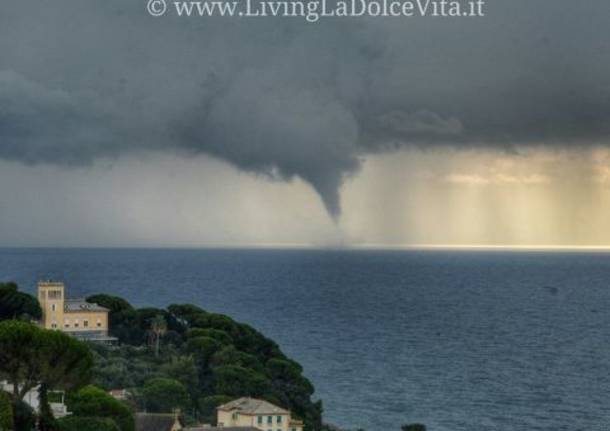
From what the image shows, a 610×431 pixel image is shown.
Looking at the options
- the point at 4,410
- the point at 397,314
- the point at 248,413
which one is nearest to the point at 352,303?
the point at 397,314

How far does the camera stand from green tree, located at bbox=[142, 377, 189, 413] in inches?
2357

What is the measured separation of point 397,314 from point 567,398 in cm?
8205

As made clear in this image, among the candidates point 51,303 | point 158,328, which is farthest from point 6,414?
point 51,303

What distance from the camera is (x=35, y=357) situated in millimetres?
43125

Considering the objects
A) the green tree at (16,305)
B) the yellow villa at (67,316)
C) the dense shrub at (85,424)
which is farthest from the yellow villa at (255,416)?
the yellow villa at (67,316)

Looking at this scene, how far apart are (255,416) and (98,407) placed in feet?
33.8

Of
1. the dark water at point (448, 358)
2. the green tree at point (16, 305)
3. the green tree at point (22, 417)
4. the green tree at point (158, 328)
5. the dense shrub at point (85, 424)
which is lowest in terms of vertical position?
the dark water at point (448, 358)

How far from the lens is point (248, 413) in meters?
55.3

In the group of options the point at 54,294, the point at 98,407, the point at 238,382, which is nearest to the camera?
the point at 98,407

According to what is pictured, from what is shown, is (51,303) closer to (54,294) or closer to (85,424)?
(54,294)

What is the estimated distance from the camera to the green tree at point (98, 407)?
47625mm

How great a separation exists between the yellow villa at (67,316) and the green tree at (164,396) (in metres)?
20.9

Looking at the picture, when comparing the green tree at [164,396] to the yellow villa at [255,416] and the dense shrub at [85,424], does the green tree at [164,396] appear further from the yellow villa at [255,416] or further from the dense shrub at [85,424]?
the dense shrub at [85,424]

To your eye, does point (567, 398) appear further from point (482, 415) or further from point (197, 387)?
point (197, 387)
